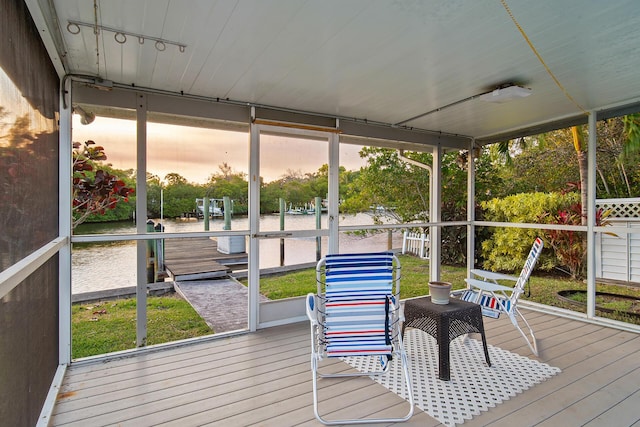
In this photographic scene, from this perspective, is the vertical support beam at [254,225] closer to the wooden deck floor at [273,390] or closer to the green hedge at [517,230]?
the wooden deck floor at [273,390]

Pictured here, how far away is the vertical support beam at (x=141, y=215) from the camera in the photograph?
337 cm

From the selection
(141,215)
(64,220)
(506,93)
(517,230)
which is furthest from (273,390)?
(517,230)

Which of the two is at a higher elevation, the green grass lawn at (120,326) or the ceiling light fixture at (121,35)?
the ceiling light fixture at (121,35)

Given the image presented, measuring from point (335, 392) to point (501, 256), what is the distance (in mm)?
5795

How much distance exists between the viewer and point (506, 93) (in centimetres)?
317

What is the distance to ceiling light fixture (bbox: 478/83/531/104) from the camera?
3.13 meters

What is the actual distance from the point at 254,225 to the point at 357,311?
6.28 ft

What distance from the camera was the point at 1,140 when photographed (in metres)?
1.40

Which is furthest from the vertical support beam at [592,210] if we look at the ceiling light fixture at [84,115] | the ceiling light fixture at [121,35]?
the ceiling light fixture at [84,115]

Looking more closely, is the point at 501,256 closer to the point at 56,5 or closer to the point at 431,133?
the point at 431,133

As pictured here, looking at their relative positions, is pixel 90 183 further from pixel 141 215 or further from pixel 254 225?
pixel 254 225

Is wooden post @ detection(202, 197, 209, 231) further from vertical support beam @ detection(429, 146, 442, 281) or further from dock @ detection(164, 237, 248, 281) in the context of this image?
vertical support beam @ detection(429, 146, 442, 281)

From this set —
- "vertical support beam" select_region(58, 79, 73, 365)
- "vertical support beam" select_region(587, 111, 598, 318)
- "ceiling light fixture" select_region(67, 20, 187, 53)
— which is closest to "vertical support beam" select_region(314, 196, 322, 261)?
"ceiling light fixture" select_region(67, 20, 187, 53)

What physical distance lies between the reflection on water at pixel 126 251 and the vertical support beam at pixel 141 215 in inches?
4.0
